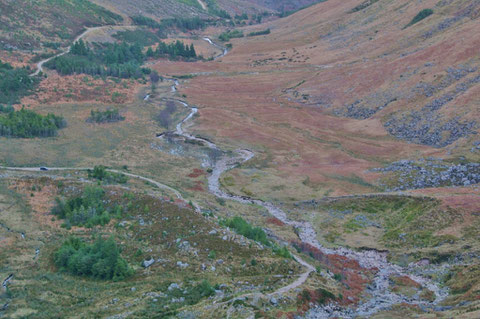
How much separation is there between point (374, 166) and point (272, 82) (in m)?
59.2

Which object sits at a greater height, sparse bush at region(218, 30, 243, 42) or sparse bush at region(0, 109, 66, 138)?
sparse bush at region(218, 30, 243, 42)

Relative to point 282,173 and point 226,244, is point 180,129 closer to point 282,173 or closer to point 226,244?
point 282,173

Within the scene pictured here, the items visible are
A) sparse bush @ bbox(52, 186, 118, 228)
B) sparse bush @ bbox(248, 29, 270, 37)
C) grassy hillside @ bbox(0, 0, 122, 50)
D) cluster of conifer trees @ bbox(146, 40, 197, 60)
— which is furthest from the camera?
sparse bush @ bbox(248, 29, 270, 37)

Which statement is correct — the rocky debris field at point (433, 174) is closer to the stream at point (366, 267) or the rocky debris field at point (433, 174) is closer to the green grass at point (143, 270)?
the stream at point (366, 267)

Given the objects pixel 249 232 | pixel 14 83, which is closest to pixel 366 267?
pixel 249 232

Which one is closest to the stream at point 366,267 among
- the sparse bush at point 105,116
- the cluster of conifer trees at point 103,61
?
the sparse bush at point 105,116

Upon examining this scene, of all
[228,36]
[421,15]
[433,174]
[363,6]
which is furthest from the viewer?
[228,36]

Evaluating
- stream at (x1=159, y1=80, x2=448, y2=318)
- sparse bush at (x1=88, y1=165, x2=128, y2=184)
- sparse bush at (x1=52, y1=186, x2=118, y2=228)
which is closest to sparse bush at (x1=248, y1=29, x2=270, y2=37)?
stream at (x1=159, y1=80, x2=448, y2=318)

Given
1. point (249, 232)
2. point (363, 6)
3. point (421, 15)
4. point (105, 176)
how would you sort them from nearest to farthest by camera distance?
point (249, 232), point (105, 176), point (421, 15), point (363, 6)

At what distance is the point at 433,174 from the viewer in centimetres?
6009

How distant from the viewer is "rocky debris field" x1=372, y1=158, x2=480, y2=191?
190ft

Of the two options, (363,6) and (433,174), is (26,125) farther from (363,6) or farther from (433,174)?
(363,6)

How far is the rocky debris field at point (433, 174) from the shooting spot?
57.8m

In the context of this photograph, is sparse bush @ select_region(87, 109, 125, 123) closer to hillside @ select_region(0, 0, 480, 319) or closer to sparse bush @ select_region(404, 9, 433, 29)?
Answer: hillside @ select_region(0, 0, 480, 319)
